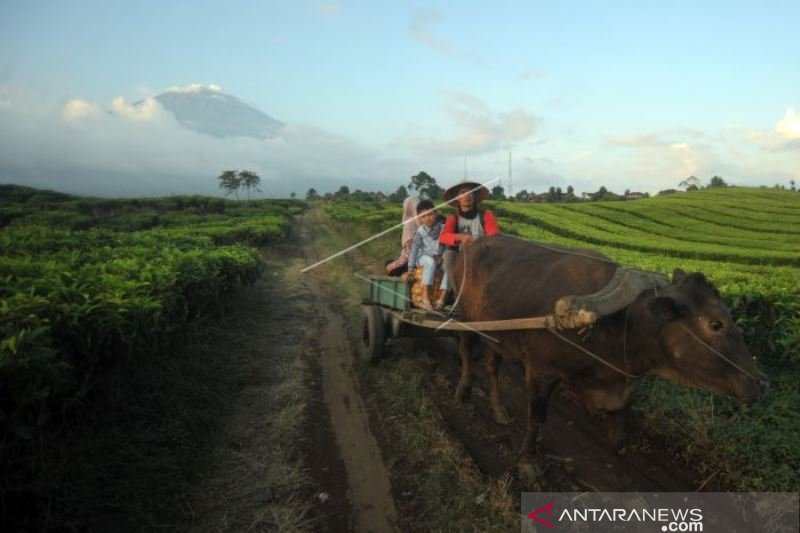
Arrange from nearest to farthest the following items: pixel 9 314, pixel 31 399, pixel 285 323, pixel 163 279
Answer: pixel 31 399, pixel 9 314, pixel 163 279, pixel 285 323

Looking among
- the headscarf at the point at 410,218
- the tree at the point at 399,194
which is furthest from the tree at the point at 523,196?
the headscarf at the point at 410,218

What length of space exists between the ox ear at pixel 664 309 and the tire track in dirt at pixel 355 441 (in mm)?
2459

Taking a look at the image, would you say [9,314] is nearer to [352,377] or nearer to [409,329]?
[352,377]

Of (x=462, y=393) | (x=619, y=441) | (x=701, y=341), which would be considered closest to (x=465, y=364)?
(x=462, y=393)

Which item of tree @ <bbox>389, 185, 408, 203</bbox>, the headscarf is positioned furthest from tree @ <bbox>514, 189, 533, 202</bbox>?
the headscarf

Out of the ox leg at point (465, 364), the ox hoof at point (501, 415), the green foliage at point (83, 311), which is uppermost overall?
the green foliage at point (83, 311)

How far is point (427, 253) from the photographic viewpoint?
6688 millimetres

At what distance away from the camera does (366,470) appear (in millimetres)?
4434

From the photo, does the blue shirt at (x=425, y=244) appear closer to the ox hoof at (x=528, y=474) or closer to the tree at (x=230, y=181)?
the ox hoof at (x=528, y=474)

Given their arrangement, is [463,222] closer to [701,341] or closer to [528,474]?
[528,474]

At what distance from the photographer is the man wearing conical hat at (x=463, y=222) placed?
239 inches

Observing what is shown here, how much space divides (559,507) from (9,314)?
14.6 ft

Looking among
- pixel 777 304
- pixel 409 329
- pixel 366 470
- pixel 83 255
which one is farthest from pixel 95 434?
pixel 777 304

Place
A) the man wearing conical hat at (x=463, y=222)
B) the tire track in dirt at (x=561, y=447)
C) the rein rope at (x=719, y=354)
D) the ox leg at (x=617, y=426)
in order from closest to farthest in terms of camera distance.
Result: the rein rope at (x=719, y=354), the ox leg at (x=617, y=426), the tire track in dirt at (x=561, y=447), the man wearing conical hat at (x=463, y=222)
